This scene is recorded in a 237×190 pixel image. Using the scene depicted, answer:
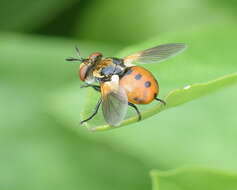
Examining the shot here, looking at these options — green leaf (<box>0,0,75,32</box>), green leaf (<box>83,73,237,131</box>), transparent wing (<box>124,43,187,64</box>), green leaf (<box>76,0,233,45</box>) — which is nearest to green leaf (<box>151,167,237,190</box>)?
green leaf (<box>83,73,237,131</box>)

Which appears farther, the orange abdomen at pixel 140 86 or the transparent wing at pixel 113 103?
the orange abdomen at pixel 140 86

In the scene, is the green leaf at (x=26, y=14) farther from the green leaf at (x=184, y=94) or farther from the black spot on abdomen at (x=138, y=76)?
the green leaf at (x=184, y=94)

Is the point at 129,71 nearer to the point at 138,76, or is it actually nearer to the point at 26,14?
the point at 138,76

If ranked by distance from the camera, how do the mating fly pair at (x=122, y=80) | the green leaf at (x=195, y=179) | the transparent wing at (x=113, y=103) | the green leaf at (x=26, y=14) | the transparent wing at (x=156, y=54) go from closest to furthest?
the green leaf at (x=195, y=179) < the transparent wing at (x=113, y=103) < the mating fly pair at (x=122, y=80) < the transparent wing at (x=156, y=54) < the green leaf at (x=26, y=14)

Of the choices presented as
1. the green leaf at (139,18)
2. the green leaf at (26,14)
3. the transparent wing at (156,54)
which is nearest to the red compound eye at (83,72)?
the transparent wing at (156,54)

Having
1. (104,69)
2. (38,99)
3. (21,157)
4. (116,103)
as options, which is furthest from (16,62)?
(116,103)

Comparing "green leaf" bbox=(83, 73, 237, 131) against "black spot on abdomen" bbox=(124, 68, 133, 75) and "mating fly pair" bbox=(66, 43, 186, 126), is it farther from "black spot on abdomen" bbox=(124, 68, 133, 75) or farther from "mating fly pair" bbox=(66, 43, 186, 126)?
"black spot on abdomen" bbox=(124, 68, 133, 75)

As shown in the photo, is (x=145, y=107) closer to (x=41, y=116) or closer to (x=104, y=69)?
(x=104, y=69)
